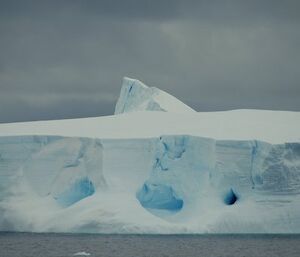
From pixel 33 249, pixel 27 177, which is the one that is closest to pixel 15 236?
pixel 27 177

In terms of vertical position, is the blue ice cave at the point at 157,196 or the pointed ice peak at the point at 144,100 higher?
the pointed ice peak at the point at 144,100

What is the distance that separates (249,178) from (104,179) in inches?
180

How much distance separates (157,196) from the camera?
34.8 meters

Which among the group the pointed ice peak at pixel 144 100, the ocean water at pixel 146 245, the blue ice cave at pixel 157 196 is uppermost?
the pointed ice peak at pixel 144 100

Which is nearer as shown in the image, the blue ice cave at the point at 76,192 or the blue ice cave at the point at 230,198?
the blue ice cave at the point at 230,198

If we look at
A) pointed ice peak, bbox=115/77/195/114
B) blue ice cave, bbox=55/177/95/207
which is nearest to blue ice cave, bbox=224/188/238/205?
blue ice cave, bbox=55/177/95/207

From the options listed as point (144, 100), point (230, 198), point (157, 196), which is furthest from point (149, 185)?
point (144, 100)

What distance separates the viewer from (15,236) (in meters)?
35.4

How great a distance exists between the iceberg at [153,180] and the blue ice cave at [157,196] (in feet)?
0.11

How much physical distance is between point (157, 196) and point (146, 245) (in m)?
2.90

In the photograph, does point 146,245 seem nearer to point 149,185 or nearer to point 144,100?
point 149,185

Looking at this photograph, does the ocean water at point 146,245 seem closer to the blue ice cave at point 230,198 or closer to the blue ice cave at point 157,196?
the blue ice cave at point 157,196

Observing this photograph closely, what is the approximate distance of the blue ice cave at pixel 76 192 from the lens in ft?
113

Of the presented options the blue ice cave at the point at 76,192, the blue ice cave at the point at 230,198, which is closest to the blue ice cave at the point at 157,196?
the blue ice cave at the point at 230,198
